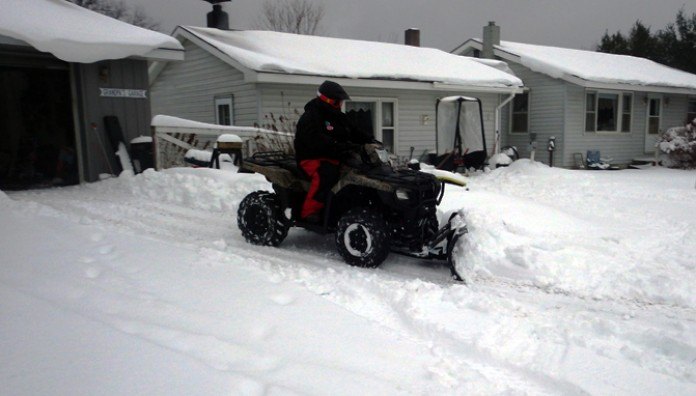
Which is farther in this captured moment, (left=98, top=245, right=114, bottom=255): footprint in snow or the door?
the door

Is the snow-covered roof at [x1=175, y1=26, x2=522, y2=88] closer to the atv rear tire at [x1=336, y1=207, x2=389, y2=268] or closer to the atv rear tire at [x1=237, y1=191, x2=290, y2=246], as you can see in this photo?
the atv rear tire at [x1=237, y1=191, x2=290, y2=246]

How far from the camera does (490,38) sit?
21172mm

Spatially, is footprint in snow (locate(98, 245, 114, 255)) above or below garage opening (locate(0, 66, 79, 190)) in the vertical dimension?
below

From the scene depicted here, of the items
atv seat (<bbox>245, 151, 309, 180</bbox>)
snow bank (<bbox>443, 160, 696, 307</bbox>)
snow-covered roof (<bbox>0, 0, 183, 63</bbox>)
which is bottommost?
snow bank (<bbox>443, 160, 696, 307</bbox>)

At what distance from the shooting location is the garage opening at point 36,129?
10812mm

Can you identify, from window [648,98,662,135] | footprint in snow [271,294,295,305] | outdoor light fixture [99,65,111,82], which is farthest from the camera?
window [648,98,662,135]

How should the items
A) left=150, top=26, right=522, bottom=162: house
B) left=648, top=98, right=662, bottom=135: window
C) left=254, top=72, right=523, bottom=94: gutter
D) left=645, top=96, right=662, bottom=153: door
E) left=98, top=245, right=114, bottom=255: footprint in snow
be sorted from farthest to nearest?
left=648, top=98, right=662, bottom=135: window
left=645, top=96, right=662, bottom=153: door
left=150, top=26, right=522, bottom=162: house
left=254, top=72, right=523, bottom=94: gutter
left=98, top=245, right=114, bottom=255: footprint in snow

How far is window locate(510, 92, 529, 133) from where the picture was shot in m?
20.0

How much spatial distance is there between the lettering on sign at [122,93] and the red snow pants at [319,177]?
686 centimetres

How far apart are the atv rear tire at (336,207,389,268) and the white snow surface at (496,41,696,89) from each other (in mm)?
15343

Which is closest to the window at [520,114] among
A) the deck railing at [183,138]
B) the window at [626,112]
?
the window at [626,112]

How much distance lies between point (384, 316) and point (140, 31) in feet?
31.7

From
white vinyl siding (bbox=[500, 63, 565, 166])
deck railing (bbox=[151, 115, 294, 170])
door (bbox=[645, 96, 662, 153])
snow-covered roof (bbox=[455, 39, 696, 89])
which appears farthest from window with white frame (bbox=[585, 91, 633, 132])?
deck railing (bbox=[151, 115, 294, 170])

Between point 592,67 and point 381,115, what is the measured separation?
35.0 feet
